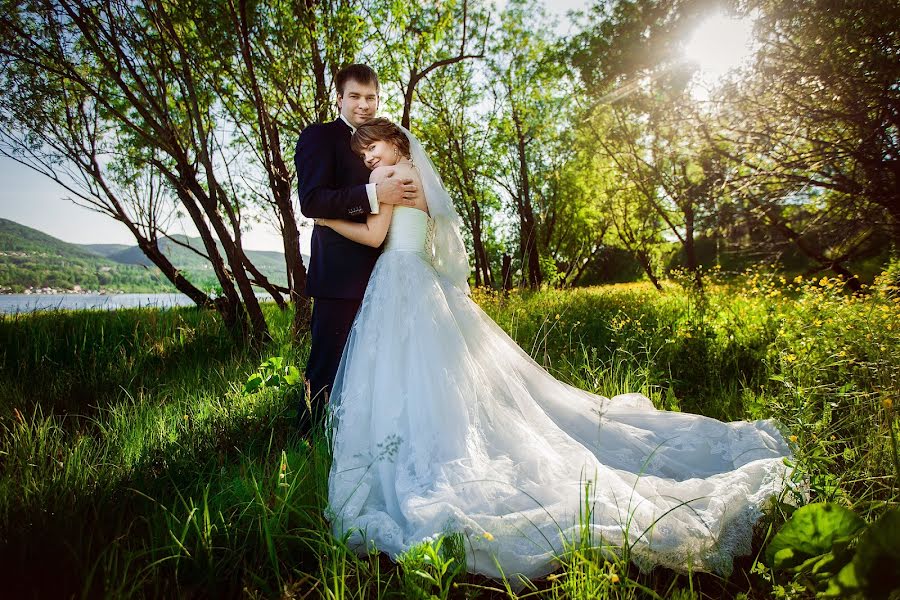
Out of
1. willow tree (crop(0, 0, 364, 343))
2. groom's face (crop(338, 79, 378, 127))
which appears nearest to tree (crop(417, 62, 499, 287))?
willow tree (crop(0, 0, 364, 343))

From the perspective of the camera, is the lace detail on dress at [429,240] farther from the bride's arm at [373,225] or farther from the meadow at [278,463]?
the meadow at [278,463]

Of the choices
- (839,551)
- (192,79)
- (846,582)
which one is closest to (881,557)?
(846,582)

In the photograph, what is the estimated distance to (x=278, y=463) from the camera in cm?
246

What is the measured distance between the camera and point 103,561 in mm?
1741

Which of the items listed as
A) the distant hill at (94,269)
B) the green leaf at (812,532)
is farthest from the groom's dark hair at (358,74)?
the distant hill at (94,269)

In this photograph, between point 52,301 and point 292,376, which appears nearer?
point 292,376

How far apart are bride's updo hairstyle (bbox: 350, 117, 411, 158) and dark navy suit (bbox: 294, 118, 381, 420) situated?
0.51ft

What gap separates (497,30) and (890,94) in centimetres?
1170

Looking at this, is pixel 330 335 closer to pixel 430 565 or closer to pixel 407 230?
pixel 407 230

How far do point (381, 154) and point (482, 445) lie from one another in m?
1.96

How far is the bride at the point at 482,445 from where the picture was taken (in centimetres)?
184

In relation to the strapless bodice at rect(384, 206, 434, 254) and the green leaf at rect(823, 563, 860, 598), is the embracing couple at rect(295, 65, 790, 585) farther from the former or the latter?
the green leaf at rect(823, 563, 860, 598)

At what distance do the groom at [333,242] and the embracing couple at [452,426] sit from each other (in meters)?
0.01

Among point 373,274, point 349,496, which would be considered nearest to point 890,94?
point 373,274
